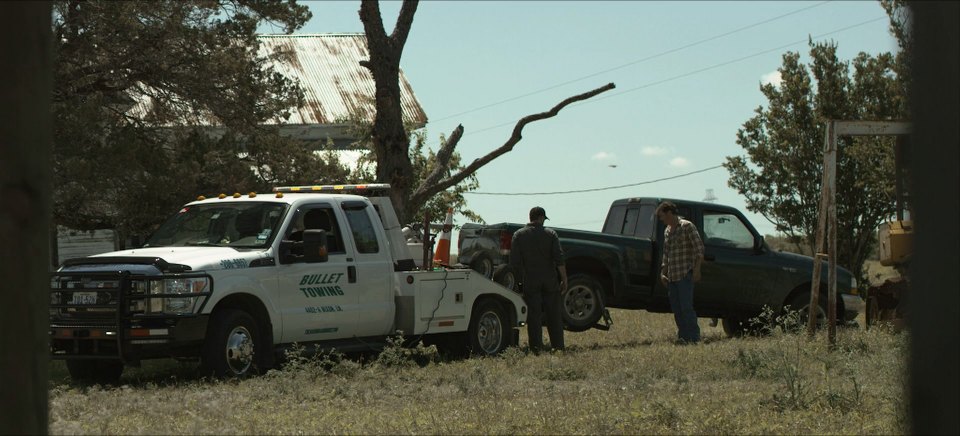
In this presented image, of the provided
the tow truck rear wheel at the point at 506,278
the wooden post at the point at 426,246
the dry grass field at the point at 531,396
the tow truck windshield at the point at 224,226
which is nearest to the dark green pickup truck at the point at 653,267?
the tow truck rear wheel at the point at 506,278

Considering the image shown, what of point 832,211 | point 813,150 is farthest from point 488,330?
point 813,150

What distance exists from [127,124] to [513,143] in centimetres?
656

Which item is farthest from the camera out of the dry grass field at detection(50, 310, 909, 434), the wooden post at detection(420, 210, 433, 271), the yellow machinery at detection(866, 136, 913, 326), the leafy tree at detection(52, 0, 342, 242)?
the leafy tree at detection(52, 0, 342, 242)

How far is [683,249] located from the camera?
51.5 feet

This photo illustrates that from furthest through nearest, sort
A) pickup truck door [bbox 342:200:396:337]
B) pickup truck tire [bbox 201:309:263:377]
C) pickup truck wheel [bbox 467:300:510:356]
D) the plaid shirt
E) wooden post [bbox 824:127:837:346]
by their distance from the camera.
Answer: the plaid shirt < pickup truck wheel [bbox 467:300:510:356] < wooden post [bbox 824:127:837:346] < pickup truck door [bbox 342:200:396:337] < pickup truck tire [bbox 201:309:263:377]

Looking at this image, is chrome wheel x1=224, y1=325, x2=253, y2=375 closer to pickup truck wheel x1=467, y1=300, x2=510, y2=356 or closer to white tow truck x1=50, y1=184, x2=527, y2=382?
white tow truck x1=50, y1=184, x2=527, y2=382

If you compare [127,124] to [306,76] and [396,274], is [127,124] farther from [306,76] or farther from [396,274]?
[306,76]

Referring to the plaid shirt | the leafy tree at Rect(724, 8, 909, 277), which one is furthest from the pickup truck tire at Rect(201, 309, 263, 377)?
the leafy tree at Rect(724, 8, 909, 277)

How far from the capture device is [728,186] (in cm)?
3684

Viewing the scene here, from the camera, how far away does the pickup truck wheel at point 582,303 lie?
1702 cm

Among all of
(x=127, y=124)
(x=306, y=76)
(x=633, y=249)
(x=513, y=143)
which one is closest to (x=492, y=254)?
(x=633, y=249)

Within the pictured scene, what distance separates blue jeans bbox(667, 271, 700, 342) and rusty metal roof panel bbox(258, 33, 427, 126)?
93.3 feet

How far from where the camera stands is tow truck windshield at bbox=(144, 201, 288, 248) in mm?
12406

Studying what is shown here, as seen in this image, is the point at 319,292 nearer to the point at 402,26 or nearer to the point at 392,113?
the point at 392,113
